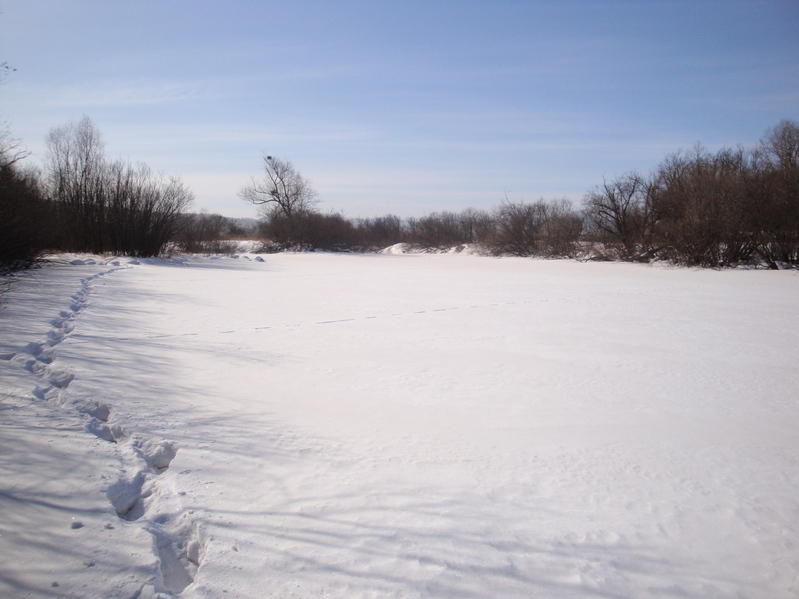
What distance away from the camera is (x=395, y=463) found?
3.04 metres

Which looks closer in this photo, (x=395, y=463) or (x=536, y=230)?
(x=395, y=463)

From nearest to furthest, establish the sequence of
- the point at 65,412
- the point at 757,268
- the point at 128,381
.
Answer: the point at 65,412
the point at 128,381
the point at 757,268

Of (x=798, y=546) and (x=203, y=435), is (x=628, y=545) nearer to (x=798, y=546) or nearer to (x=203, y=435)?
(x=798, y=546)

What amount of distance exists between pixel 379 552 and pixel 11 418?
2.92 m

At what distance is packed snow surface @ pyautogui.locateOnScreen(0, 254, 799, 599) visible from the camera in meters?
2.03

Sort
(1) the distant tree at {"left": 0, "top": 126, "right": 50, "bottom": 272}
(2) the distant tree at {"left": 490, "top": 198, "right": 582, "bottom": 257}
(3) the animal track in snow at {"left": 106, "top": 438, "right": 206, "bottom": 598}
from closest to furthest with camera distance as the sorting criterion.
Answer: (3) the animal track in snow at {"left": 106, "top": 438, "right": 206, "bottom": 598} < (1) the distant tree at {"left": 0, "top": 126, "right": 50, "bottom": 272} < (2) the distant tree at {"left": 490, "top": 198, "right": 582, "bottom": 257}

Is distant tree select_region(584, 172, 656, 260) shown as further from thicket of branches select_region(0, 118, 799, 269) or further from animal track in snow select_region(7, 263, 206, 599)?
animal track in snow select_region(7, 263, 206, 599)

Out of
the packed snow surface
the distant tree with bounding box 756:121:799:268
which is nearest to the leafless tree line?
the distant tree with bounding box 756:121:799:268

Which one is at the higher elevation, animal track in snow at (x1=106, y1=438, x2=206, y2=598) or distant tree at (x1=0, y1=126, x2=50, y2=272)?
distant tree at (x1=0, y1=126, x2=50, y2=272)

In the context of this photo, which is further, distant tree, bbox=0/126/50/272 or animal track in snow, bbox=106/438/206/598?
distant tree, bbox=0/126/50/272

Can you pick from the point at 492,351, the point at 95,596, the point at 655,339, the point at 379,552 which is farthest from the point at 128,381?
the point at 655,339

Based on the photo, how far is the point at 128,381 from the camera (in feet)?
14.4

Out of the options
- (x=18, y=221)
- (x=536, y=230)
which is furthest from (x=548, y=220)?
(x=18, y=221)

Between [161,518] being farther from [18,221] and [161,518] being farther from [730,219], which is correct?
[730,219]
